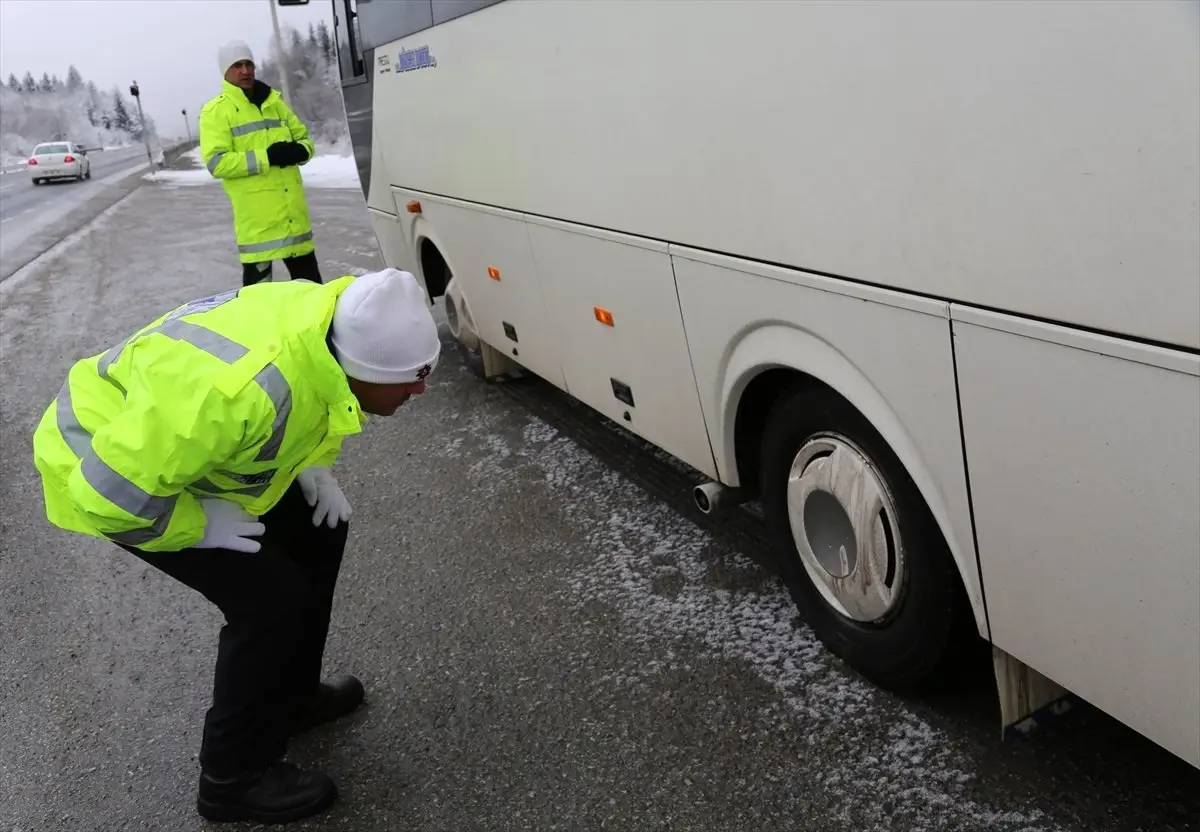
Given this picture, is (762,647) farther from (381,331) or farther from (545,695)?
A: (381,331)

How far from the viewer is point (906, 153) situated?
211cm

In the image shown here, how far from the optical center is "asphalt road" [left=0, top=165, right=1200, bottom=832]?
260cm

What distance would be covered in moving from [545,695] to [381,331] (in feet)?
4.71

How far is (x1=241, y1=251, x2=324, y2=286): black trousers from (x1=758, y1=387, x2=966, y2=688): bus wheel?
15.5 ft

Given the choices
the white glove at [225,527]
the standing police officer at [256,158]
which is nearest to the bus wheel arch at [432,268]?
the standing police officer at [256,158]

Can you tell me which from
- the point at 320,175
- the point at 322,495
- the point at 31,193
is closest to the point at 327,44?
the point at 322,495

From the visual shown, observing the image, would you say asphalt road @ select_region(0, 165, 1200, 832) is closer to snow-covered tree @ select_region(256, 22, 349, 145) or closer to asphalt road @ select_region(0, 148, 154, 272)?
asphalt road @ select_region(0, 148, 154, 272)

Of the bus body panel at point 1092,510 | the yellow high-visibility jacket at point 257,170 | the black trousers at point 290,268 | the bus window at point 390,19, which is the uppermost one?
the bus window at point 390,19

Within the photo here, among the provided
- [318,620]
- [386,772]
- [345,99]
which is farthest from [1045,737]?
[345,99]

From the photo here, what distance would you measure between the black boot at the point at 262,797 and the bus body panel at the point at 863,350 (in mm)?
1699

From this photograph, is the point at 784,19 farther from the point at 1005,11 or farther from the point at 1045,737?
the point at 1045,737

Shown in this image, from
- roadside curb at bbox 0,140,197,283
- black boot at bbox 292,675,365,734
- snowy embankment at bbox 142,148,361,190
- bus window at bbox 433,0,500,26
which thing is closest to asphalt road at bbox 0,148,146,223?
roadside curb at bbox 0,140,197,283

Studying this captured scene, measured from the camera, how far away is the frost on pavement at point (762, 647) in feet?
8.34

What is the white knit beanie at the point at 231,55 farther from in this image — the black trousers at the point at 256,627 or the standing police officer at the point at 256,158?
the black trousers at the point at 256,627
